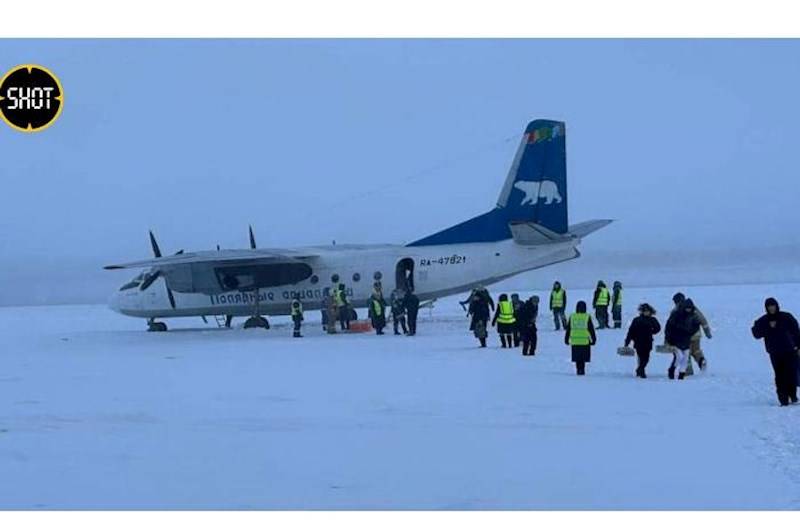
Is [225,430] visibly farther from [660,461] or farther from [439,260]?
[439,260]

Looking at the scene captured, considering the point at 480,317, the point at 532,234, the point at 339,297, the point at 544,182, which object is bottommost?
the point at 480,317

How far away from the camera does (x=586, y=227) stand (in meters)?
29.9

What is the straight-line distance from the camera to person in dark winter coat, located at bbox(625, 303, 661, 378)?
15.9 m

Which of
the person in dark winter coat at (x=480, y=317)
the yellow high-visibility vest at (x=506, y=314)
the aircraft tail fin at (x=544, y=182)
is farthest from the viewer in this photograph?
the aircraft tail fin at (x=544, y=182)

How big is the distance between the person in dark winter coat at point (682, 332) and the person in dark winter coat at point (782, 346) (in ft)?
7.45

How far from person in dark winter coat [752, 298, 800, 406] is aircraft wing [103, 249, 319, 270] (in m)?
17.8

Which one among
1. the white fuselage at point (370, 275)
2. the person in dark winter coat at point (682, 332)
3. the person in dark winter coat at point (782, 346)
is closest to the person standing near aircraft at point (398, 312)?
the white fuselage at point (370, 275)

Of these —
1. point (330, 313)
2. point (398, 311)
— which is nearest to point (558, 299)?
point (398, 311)

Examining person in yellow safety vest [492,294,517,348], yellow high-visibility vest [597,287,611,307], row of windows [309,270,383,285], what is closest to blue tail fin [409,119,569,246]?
row of windows [309,270,383,285]

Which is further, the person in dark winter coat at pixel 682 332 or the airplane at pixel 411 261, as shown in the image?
the airplane at pixel 411 261

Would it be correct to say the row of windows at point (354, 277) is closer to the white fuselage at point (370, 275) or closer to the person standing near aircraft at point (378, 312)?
the white fuselage at point (370, 275)

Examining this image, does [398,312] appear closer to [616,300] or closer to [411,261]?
[411,261]

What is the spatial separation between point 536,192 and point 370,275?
5.22m

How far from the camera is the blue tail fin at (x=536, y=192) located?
29.0 metres
